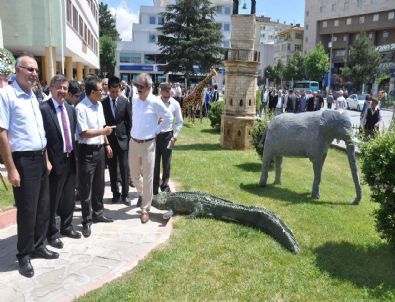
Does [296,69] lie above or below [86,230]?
above

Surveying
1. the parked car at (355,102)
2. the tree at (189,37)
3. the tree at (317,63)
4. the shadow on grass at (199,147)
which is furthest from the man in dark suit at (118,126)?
the tree at (317,63)

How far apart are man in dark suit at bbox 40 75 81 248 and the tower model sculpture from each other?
7.51 meters

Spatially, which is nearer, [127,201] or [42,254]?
[42,254]

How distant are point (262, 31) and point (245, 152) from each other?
10891 centimetres

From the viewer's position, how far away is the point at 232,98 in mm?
12039

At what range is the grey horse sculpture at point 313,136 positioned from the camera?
22.7 feet

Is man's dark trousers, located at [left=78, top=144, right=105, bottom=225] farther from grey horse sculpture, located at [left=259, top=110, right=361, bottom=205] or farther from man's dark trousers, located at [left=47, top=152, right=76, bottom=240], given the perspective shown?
grey horse sculpture, located at [left=259, top=110, right=361, bottom=205]

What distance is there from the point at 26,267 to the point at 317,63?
59.4 metres

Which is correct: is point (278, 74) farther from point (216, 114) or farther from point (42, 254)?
point (42, 254)

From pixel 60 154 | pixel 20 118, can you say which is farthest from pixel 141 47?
pixel 20 118

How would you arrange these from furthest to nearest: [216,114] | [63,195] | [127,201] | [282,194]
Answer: [216,114] → [282,194] → [127,201] → [63,195]

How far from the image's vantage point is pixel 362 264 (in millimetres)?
4758

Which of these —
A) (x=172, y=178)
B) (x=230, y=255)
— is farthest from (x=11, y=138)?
(x=172, y=178)

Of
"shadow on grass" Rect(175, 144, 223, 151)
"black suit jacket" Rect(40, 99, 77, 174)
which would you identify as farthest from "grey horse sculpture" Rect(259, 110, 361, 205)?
"shadow on grass" Rect(175, 144, 223, 151)
